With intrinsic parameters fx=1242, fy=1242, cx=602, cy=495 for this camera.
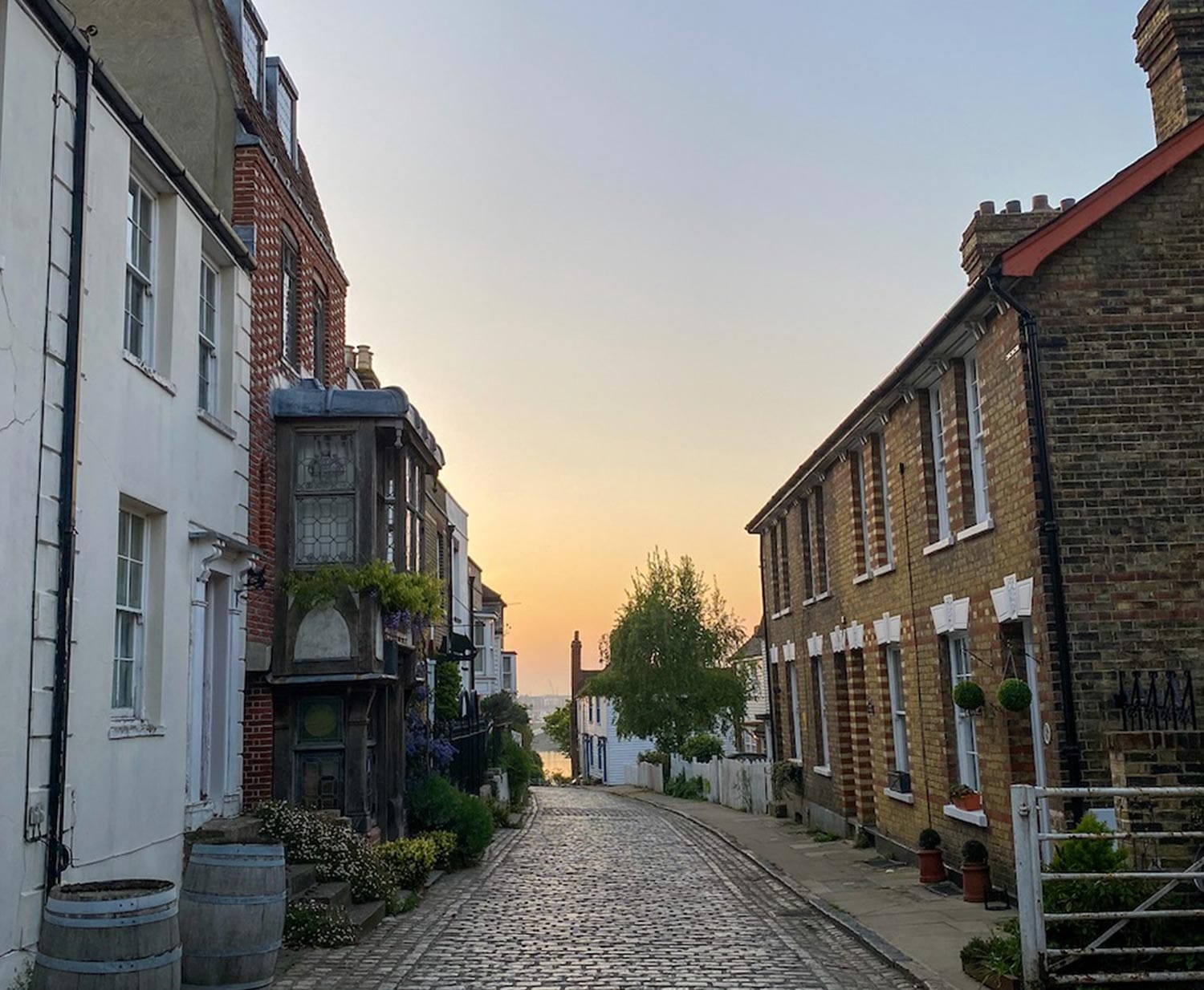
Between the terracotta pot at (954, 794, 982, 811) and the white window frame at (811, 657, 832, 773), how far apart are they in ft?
26.9

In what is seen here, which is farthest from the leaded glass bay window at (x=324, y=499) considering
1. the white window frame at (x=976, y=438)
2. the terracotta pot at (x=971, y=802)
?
the terracotta pot at (x=971, y=802)

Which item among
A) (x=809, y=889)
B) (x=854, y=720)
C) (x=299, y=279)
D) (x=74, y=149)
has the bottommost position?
(x=809, y=889)

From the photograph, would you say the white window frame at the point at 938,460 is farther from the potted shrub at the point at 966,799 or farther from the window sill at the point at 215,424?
the window sill at the point at 215,424

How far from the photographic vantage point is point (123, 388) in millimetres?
10102

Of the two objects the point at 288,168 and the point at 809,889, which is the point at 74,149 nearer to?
the point at 288,168

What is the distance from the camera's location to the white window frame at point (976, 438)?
45.2 feet

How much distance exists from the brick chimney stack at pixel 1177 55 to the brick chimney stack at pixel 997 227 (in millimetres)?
1616

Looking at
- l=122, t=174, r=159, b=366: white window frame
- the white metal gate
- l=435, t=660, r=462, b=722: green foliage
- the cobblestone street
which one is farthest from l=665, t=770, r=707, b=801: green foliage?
the white metal gate

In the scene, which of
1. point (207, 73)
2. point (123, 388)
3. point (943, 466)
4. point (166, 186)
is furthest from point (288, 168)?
point (943, 466)

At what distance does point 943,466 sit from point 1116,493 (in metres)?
3.65

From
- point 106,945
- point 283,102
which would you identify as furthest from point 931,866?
point 283,102

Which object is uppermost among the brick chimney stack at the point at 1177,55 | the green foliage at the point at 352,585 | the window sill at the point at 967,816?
the brick chimney stack at the point at 1177,55

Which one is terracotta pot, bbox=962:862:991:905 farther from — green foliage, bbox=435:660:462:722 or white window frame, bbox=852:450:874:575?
green foliage, bbox=435:660:462:722

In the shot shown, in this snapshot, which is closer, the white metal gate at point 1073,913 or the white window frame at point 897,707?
the white metal gate at point 1073,913
